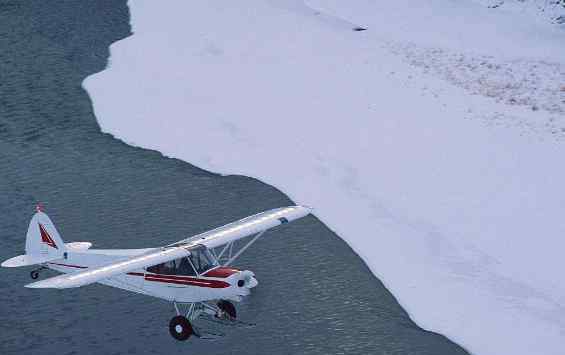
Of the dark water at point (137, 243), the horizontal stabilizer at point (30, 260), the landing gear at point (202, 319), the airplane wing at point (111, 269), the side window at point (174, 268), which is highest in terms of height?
the airplane wing at point (111, 269)

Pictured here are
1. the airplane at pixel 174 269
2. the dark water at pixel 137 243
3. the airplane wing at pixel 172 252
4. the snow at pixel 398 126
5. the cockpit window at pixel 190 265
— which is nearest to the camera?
the airplane wing at pixel 172 252

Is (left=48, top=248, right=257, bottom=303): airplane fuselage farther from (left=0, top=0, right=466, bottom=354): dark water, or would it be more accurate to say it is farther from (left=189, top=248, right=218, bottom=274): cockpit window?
(left=0, top=0, right=466, bottom=354): dark water

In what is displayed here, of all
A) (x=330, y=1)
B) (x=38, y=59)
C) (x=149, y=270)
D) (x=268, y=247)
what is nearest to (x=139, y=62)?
(x=38, y=59)

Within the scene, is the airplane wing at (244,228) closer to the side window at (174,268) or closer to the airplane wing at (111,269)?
the side window at (174,268)

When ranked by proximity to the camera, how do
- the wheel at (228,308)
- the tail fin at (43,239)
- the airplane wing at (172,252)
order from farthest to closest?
1. the tail fin at (43,239)
2. the wheel at (228,308)
3. the airplane wing at (172,252)

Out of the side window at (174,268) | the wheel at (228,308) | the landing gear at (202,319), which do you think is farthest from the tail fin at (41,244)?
the wheel at (228,308)

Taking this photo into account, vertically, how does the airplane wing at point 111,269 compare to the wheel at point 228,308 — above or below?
above

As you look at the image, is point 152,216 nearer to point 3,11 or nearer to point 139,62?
point 139,62

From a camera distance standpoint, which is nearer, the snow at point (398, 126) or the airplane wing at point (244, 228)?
the airplane wing at point (244, 228)
